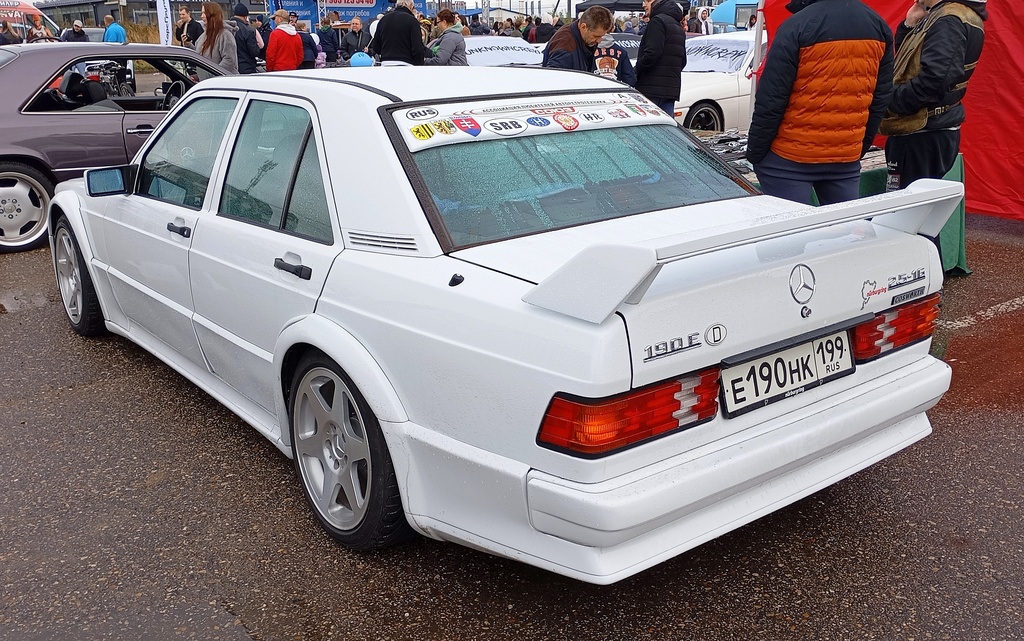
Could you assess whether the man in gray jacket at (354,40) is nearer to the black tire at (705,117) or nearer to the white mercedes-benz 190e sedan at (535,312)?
the black tire at (705,117)

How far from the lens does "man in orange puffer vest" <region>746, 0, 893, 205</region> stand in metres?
4.26

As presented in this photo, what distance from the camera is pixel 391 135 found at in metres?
2.82

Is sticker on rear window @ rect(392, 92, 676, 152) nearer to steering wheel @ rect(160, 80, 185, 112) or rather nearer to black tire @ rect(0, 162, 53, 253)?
black tire @ rect(0, 162, 53, 253)

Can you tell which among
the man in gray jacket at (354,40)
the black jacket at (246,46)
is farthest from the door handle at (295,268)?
the man in gray jacket at (354,40)

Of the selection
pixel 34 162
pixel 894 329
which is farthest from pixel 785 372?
pixel 34 162

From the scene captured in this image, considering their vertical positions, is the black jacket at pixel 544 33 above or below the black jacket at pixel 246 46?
above

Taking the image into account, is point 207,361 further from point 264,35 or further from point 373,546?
point 264,35

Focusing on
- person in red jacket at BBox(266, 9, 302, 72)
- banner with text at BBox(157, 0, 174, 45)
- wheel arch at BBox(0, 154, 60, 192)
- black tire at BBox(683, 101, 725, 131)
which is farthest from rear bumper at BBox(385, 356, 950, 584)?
banner with text at BBox(157, 0, 174, 45)

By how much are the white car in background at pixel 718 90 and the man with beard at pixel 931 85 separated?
17.2ft

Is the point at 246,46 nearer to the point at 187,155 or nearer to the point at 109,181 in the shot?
the point at 109,181

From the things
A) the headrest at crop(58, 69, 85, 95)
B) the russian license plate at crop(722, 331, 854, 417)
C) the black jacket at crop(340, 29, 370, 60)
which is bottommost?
the russian license plate at crop(722, 331, 854, 417)

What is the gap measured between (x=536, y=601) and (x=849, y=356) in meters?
1.17

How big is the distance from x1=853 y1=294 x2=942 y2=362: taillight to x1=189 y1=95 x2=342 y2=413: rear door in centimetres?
163

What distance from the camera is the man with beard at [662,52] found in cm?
803
